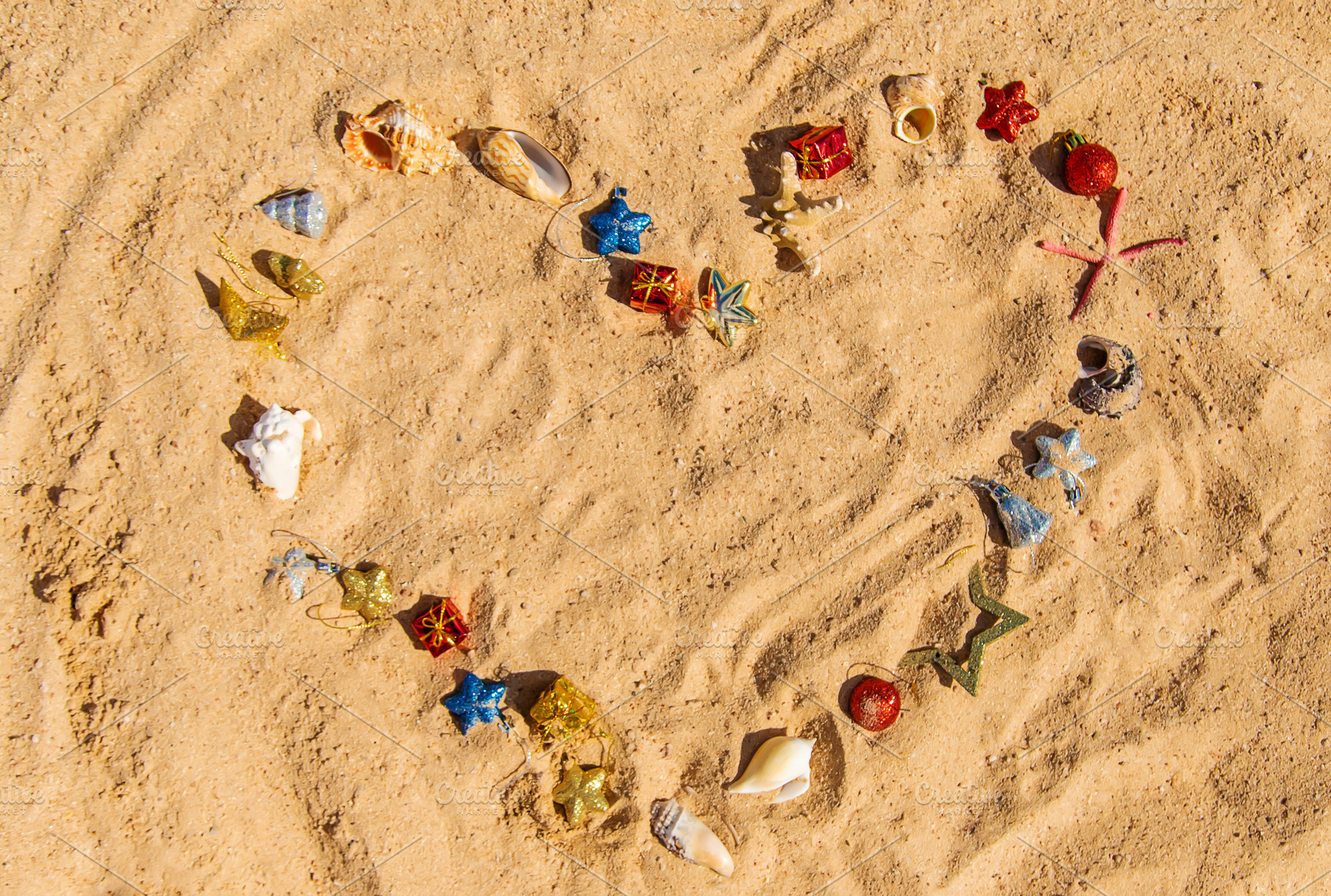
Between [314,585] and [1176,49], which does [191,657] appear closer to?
[314,585]

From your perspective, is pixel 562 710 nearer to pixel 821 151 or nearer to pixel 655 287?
pixel 655 287

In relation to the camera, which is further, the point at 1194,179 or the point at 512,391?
the point at 1194,179

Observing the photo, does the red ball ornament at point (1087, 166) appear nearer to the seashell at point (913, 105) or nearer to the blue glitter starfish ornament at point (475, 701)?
the seashell at point (913, 105)

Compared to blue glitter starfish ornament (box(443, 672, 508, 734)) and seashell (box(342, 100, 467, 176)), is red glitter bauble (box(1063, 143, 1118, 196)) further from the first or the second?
blue glitter starfish ornament (box(443, 672, 508, 734))

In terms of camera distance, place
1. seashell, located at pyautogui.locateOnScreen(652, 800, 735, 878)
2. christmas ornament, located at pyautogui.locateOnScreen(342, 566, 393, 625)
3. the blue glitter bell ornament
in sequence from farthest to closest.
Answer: the blue glitter bell ornament, seashell, located at pyautogui.locateOnScreen(652, 800, 735, 878), christmas ornament, located at pyautogui.locateOnScreen(342, 566, 393, 625)

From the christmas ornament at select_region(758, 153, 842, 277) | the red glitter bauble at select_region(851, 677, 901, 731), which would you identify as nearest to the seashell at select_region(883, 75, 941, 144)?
the christmas ornament at select_region(758, 153, 842, 277)

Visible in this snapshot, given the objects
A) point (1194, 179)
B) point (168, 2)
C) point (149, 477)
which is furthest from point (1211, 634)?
point (168, 2)
